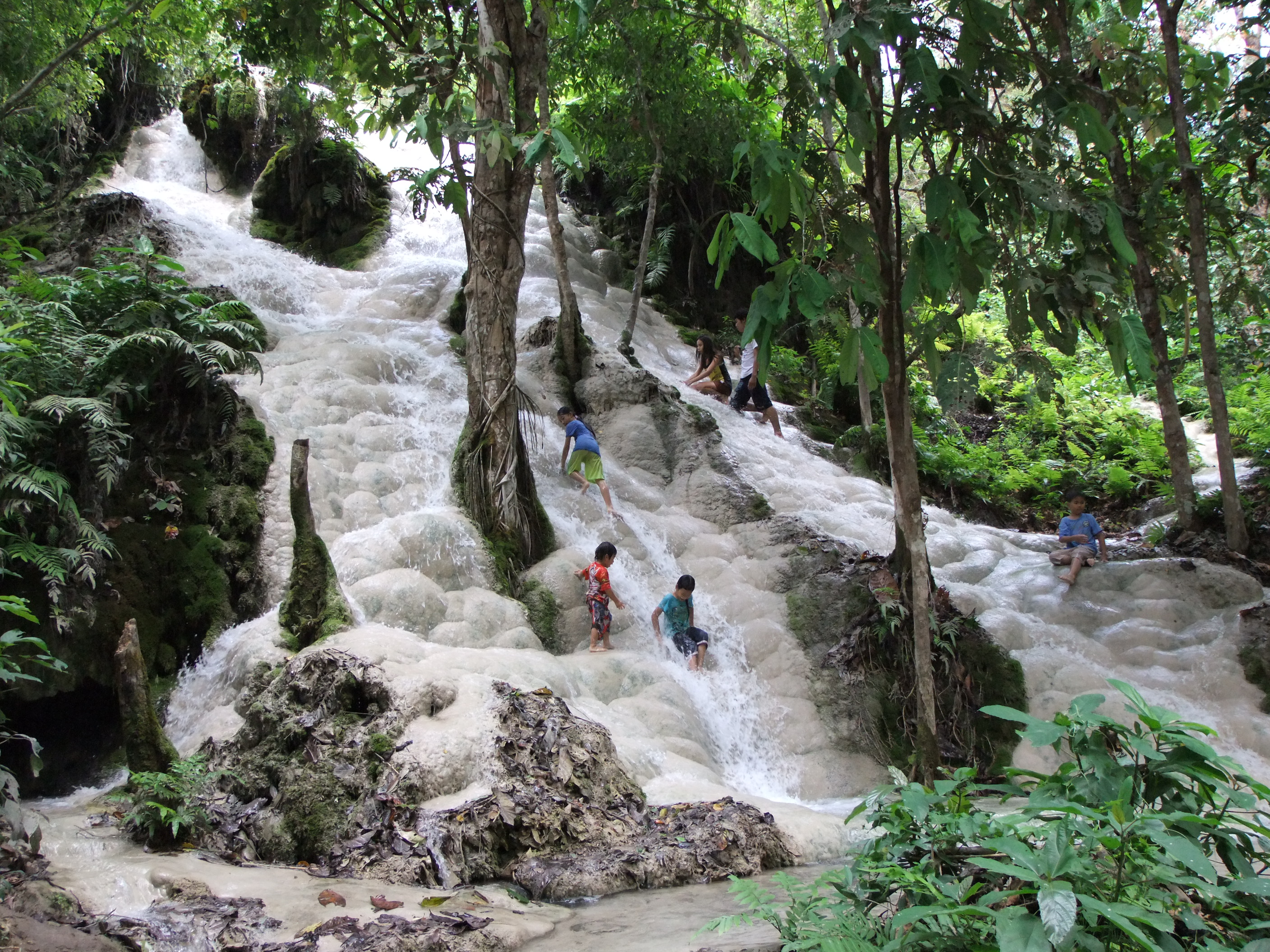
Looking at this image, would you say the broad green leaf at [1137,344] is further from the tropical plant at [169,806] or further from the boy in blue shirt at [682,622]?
the boy in blue shirt at [682,622]

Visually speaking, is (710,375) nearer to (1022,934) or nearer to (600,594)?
(600,594)

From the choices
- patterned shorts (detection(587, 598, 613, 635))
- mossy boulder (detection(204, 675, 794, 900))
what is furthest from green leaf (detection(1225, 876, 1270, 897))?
patterned shorts (detection(587, 598, 613, 635))

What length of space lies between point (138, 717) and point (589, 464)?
16.9 feet

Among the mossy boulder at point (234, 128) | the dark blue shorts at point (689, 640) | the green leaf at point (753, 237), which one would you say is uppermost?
the mossy boulder at point (234, 128)

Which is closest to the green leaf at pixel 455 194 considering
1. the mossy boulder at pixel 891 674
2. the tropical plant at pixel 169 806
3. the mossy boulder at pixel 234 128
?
the tropical plant at pixel 169 806

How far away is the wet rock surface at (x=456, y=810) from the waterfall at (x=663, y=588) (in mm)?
289

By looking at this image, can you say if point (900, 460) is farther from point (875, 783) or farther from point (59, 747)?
point (59, 747)

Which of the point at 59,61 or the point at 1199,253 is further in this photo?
the point at 1199,253

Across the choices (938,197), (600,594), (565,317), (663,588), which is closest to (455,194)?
(938,197)

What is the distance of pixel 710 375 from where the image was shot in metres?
12.6

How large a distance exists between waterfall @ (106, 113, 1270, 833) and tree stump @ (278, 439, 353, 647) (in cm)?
20

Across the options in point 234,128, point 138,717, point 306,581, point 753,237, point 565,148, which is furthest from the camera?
point 234,128

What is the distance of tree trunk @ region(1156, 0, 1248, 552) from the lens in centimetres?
736

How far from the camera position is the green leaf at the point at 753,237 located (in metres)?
2.54
